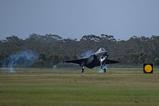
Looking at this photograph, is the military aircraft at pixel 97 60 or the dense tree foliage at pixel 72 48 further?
the dense tree foliage at pixel 72 48

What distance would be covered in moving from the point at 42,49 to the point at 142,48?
3767 centimetres

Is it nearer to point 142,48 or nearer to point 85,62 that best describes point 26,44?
point 142,48

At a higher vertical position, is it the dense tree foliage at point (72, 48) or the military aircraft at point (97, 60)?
the dense tree foliage at point (72, 48)

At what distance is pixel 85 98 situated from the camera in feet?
98.5

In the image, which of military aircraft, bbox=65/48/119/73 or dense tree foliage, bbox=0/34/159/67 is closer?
military aircraft, bbox=65/48/119/73

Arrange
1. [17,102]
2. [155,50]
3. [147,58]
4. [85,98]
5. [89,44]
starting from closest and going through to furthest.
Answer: [17,102] → [85,98] → [147,58] → [155,50] → [89,44]

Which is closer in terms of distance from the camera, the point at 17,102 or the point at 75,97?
the point at 17,102

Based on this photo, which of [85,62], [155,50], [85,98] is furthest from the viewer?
[155,50]

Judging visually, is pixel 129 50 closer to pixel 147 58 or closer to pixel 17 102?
pixel 147 58

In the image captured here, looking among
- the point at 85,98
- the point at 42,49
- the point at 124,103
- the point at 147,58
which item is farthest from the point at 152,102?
the point at 42,49

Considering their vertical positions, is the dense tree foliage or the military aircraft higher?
the dense tree foliage

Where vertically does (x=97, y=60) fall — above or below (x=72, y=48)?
below

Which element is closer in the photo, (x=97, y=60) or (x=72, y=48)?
(x=97, y=60)

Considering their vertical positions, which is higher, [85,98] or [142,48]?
[142,48]
